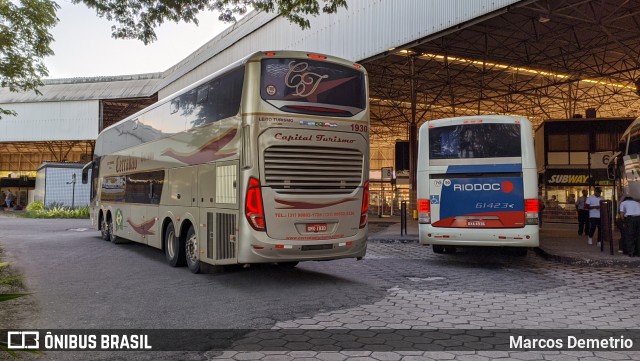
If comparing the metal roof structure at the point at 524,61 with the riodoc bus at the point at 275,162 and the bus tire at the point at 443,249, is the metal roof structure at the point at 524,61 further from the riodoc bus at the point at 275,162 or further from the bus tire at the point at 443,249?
→ the riodoc bus at the point at 275,162

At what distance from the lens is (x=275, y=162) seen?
789 cm

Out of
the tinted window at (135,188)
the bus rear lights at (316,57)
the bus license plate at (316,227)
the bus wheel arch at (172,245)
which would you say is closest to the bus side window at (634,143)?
the bus rear lights at (316,57)

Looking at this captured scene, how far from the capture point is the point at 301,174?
26.5 feet

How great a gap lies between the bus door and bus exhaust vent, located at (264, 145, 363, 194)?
0.63 m

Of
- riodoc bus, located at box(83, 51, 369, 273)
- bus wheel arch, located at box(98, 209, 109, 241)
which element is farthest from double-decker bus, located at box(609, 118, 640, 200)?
bus wheel arch, located at box(98, 209, 109, 241)

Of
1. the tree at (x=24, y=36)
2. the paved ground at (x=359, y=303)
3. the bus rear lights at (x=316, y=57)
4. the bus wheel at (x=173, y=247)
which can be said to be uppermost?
the tree at (x=24, y=36)

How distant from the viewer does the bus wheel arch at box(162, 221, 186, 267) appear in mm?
10156

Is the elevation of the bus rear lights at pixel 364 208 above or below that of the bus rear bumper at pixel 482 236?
above

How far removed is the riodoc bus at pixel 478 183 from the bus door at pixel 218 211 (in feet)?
15.2

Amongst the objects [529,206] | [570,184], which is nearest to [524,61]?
[570,184]

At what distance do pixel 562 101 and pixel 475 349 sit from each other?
41797mm

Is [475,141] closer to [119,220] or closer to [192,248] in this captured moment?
[192,248]

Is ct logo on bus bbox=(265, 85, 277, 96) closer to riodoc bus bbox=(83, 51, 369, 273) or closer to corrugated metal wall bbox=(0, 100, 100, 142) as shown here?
riodoc bus bbox=(83, 51, 369, 273)

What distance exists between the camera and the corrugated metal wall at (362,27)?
15511 millimetres
